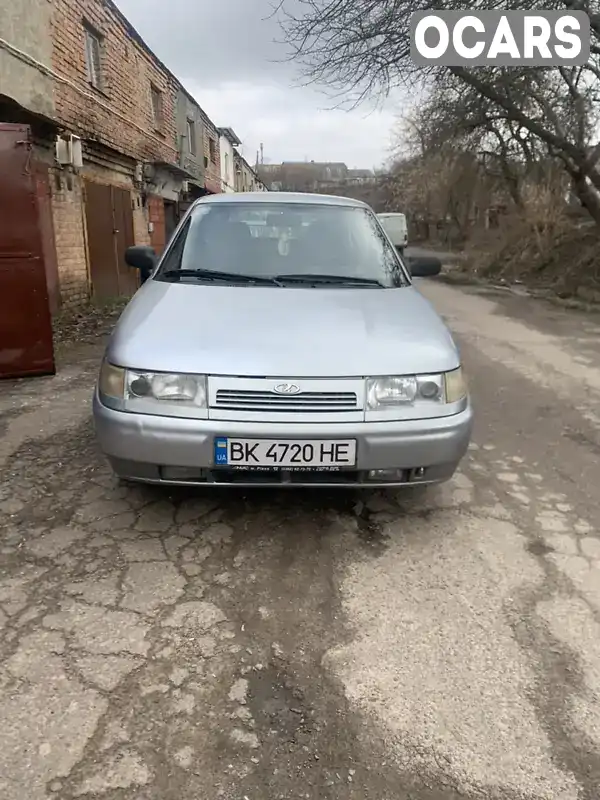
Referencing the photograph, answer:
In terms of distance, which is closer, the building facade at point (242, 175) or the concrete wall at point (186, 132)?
the concrete wall at point (186, 132)

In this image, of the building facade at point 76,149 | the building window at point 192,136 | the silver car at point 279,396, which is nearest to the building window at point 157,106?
the building facade at point 76,149

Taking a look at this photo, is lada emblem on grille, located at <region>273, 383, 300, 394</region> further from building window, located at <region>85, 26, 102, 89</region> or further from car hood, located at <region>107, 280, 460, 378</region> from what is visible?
building window, located at <region>85, 26, 102, 89</region>

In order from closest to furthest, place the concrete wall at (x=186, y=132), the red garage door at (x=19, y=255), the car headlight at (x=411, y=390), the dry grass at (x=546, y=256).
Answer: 1. the car headlight at (x=411, y=390)
2. the red garage door at (x=19, y=255)
3. the dry grass at (x=546, y=256)
4. the concrete wall at (x=186, y=132)

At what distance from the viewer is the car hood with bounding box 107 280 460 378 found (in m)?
2.83

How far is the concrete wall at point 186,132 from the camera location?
58.7ft

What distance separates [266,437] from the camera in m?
2.74

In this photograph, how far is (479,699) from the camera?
2.11 meters

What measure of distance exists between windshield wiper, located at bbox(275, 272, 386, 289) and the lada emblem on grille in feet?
3.68

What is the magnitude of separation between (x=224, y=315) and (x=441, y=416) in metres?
1.20

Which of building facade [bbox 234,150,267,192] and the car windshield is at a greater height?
building facade [bbox 234,150,267,192]

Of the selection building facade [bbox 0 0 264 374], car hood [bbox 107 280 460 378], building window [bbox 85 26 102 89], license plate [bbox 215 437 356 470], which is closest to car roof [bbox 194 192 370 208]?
car hood [bbox 107 280 460 378]

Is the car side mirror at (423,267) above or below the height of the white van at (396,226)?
above

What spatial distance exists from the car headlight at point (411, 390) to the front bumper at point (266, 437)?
0.32 feet

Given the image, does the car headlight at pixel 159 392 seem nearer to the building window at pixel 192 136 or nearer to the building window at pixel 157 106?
the building window at pixel 157 106
